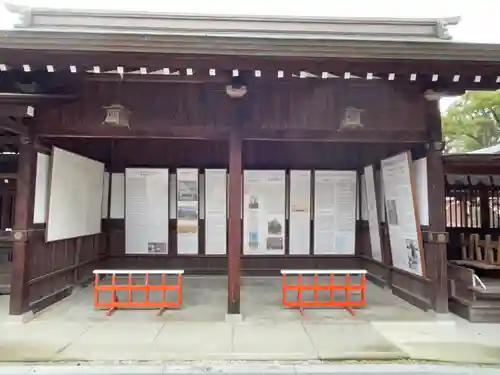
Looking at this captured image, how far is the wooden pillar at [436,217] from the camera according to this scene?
6.37 metres

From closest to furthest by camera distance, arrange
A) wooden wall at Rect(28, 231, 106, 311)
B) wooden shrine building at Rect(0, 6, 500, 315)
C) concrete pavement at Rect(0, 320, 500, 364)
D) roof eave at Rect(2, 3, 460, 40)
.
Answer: concrete pavement at Rect(0, 320, 500, 364) < wooden shrine building at Rect(0, 6, 500, 315) < wooden wall at Rect(28, 231, 106, 311) < roof eave at Rect(2, 3, 460, 40)

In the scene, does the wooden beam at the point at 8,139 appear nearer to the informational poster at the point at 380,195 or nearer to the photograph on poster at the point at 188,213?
the photograph on poster at the point at 188,213

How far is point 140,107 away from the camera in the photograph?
633 centimetres

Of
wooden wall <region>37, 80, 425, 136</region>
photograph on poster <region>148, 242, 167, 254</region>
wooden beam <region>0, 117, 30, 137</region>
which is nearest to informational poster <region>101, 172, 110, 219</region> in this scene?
photograph on poster <region>148, 242, 167, 254</region>

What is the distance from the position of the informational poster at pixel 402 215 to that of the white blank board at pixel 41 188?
5.87 meters

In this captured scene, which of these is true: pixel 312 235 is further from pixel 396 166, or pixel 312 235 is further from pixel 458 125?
pixel 458 125

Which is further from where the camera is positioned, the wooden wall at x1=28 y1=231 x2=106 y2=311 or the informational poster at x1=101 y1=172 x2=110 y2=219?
the informational poster at x1=101 y1=172 x2=110 y2=219

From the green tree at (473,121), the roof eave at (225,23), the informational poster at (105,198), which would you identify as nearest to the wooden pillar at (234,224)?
the roof eave at (225,23)

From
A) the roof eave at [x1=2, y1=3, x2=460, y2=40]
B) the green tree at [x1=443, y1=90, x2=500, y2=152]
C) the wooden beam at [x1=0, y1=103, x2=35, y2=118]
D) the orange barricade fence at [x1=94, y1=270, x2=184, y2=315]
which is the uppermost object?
the green tree at [x1=443, y1=90, x2=500, y2=152]

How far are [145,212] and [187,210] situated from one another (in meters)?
1.00

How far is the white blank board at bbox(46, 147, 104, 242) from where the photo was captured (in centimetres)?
678

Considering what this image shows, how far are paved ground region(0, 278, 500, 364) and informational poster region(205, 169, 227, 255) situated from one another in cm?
292

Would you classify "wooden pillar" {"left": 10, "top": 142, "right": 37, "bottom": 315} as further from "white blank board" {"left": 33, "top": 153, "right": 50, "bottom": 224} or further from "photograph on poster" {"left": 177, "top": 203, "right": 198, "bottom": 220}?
"photograph on poster" {"left": 177, "top": 203, "right": 198, "bottom": 220}

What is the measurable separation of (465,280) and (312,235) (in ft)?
13.2
